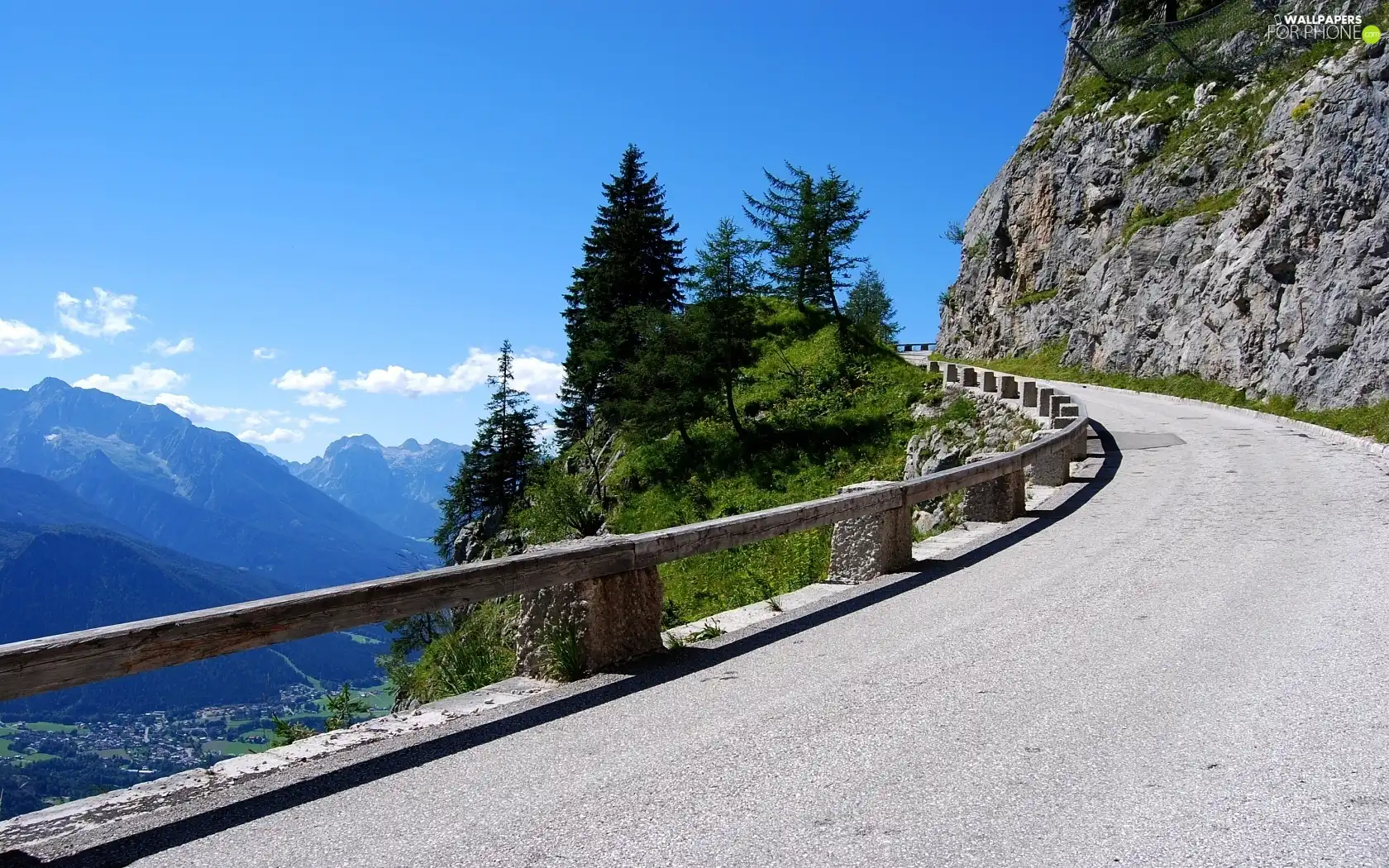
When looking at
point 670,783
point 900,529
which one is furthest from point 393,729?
point 900,529

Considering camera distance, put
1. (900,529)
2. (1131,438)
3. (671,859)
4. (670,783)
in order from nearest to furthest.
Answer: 1. (671,859)
2. (670,783)
3. (900,529)
4. (1131,438)

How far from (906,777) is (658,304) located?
44.3 metres

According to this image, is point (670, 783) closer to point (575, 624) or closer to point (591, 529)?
point (575, 624)

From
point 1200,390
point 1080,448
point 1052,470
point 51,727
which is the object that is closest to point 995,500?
point 1052,470

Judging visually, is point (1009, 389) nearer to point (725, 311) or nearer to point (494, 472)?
point (725, 311)

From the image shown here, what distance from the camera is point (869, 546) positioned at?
8.91 m

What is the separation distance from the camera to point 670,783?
382cm

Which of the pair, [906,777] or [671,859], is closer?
[671,859]

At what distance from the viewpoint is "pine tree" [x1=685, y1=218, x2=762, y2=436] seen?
3688 centimetres

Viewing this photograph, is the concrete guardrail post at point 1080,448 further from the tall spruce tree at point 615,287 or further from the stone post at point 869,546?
the tall spruce tree at point 615,287

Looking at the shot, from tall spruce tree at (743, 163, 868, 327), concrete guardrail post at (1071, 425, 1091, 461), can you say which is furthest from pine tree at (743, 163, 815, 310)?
concrete guardrail post at (1071, 425, 1091, 461)

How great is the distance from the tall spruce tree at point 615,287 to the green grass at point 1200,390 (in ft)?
66.9

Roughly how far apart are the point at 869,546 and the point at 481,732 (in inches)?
202

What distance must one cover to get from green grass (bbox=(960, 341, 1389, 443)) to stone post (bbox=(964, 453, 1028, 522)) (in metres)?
13.2
